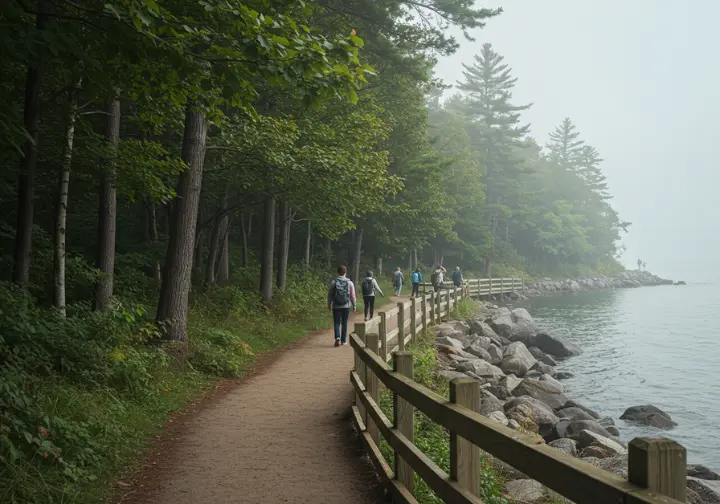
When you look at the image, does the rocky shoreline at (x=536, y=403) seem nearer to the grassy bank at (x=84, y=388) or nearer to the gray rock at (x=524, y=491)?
the gray rock at (x=524, y=491)

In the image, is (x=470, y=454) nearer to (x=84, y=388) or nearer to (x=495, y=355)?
(x=84, y=388)

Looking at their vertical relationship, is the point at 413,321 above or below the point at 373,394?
above

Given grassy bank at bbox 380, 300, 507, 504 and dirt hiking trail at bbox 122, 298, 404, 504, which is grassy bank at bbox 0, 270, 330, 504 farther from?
grassy bank at bbox 380, 300, 507, 504

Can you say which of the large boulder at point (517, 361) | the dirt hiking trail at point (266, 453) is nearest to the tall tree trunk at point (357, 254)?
the large boulder at point (517, 361)

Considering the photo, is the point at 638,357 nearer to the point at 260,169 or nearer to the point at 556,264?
the point at 260,169

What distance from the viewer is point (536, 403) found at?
39.2 ft

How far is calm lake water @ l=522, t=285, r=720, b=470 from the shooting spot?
41.7ft

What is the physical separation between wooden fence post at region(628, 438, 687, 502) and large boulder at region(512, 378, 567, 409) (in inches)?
463

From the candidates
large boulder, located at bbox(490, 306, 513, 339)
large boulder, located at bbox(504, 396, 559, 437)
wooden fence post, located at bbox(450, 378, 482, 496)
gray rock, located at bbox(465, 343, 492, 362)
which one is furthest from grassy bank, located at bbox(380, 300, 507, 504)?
large boulder, located at bbox(490, 306, 513, 339)

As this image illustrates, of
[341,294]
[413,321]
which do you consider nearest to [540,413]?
[413,321]

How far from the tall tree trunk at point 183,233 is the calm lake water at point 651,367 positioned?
949 cm

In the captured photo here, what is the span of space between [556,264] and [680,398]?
183 feet

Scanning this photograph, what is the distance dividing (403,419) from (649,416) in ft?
33.3

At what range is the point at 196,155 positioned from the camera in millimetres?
11133
